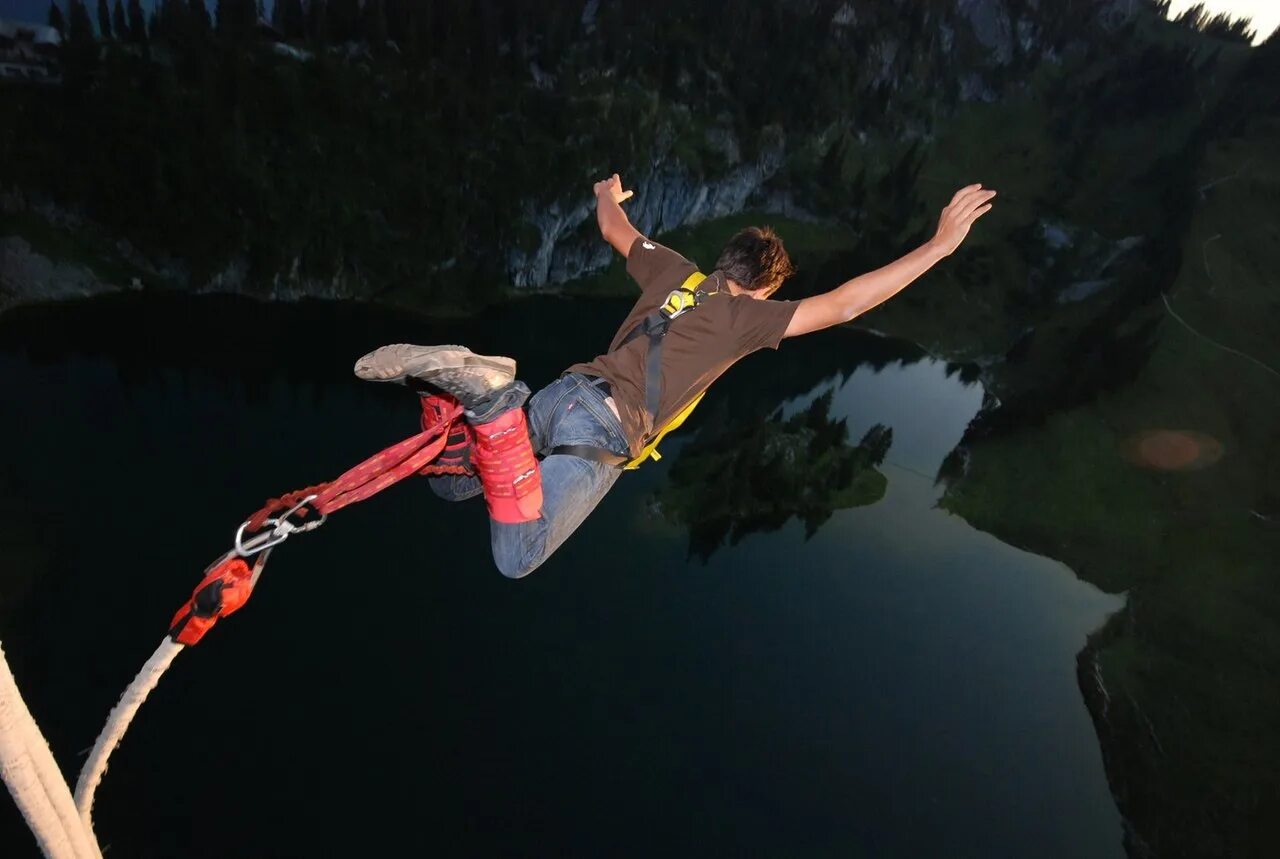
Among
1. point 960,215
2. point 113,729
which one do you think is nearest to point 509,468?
point 113,729

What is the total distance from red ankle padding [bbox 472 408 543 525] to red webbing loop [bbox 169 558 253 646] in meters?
1.35

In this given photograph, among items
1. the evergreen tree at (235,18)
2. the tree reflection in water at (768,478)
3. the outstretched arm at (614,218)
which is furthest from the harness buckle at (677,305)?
the evergreen tree at (235,18)

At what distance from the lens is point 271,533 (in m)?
3.42

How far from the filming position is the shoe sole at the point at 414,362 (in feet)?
12.2

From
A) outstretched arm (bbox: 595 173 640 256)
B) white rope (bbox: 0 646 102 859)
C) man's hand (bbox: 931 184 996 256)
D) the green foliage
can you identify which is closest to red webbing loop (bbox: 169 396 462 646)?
white rope (bbox: 0 646 102 859)

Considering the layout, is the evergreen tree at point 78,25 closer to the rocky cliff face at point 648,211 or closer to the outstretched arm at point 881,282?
Answer: the rocky cliff face at point 648,211

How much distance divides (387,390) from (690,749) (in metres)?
40.0

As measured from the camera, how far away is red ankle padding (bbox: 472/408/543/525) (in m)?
4.24

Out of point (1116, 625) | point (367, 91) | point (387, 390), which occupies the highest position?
point (367, 91)

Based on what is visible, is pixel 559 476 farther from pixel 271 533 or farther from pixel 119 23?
pixel 119 23

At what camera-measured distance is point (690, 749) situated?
125 ft

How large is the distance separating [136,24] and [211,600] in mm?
112471

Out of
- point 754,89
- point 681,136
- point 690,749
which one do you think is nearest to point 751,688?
point 690,749

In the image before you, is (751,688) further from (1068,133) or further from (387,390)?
(1068,133)
